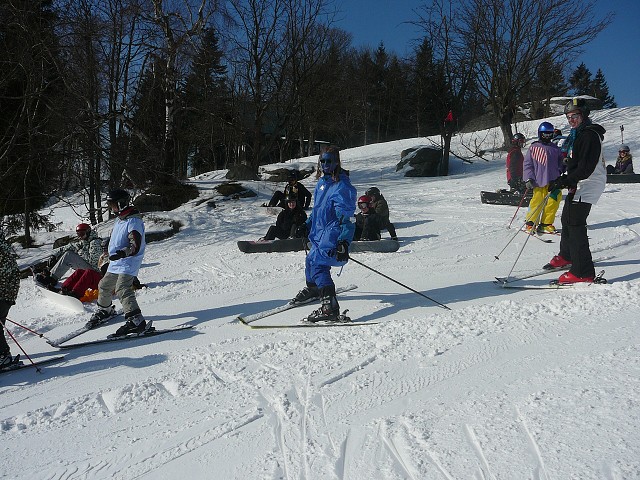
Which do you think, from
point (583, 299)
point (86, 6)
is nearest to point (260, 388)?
point (583, 299)

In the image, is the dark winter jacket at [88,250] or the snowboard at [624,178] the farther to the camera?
the snowboard at [624,178]

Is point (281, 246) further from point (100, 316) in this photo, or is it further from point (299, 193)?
point (100, 316)

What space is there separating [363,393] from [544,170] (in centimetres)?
636

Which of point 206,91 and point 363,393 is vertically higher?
point 206,91

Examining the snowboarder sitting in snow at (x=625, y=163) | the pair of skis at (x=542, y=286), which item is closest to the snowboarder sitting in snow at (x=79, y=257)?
the pair of skis at (x=542, y=286)

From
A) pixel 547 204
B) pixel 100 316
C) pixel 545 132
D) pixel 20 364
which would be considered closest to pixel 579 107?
pixel 545 132

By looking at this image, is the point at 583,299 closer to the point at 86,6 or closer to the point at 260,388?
the point at 260,388

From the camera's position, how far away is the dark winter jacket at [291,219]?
9383mm

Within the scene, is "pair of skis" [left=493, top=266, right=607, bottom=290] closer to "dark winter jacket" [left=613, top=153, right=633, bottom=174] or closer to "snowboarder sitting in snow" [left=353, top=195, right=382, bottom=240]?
"snowboarder sitting in snow" [left=353, top=195, right=382, bottom=240]

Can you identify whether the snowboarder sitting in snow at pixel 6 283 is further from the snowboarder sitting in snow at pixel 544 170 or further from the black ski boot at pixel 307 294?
the snowboarder sitting in snow at pixel 544 170

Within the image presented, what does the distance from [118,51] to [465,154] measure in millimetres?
15627

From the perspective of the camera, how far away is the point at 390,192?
15859 millimetres

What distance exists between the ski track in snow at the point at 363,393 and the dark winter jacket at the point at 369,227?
2419 mm

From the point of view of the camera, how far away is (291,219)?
9.46 meters
